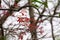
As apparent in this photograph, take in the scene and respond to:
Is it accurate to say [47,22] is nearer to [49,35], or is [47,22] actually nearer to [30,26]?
[49,35]

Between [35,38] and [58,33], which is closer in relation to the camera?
[35,38]

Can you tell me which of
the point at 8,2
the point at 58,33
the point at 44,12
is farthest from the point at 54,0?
the point at 8,2

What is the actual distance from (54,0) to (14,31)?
0.98 metres

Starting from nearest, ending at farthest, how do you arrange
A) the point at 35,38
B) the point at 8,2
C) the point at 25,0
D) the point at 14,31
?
1. the point at 14,31
2. the point at 8,2
3. the point at 35,38
4. the point at 25,0

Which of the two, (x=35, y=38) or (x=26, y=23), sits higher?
(x=26, y=23)

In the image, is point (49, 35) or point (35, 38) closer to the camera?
point (35, 38)

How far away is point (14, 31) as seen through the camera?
1.38 meters

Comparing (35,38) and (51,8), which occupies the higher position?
(51,8)

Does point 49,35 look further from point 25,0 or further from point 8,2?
point 8,2

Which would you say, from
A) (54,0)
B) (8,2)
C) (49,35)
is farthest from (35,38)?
(54,0)

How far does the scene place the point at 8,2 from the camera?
154cm

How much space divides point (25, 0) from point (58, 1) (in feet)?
1.38

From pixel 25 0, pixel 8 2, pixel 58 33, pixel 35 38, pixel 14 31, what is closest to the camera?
pixel 14 31

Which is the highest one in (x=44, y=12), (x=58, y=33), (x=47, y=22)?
(x=44, y=12)
